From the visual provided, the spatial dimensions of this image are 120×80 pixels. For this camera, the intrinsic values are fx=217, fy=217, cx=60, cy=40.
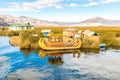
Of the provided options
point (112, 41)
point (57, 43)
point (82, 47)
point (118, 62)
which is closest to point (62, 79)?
point (118, 62)

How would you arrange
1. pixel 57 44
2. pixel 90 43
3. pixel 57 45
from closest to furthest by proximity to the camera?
pixel 57 45 < pixel 57 44 < pixel 90 43

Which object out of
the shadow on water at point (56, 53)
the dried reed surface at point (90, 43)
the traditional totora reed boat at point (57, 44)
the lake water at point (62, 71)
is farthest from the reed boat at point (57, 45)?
the lake water at point (62, 71)

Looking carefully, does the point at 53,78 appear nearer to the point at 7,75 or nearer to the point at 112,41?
the point at 7,75

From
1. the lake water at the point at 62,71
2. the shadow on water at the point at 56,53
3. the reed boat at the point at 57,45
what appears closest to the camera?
the lake water at the point at 62,71

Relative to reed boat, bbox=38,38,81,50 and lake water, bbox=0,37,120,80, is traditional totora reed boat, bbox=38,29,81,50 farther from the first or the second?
lake water, bbox=0,37,120,80

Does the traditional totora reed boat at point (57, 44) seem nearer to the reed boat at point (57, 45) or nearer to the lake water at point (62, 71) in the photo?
the reed boat at point (57, 45)

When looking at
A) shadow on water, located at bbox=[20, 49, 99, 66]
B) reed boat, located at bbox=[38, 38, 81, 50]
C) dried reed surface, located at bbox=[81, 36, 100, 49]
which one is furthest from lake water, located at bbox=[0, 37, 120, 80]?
dried reed surface, located at bbox=[81, 36, 100, 49]

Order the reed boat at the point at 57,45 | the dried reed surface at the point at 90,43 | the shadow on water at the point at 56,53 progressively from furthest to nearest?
the dried reed surface at the point at 90,43, the reed boat at the point at 57,45, the shadow on water at the point at 56,53

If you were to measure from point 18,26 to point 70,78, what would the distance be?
9610 centimetres

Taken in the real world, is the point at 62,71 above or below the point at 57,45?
below

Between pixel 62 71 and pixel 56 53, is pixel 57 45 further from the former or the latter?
pixel 62 71

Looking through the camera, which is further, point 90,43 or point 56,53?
point 90,43

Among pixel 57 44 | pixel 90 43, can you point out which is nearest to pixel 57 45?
pixel 57 44

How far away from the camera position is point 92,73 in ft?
103
